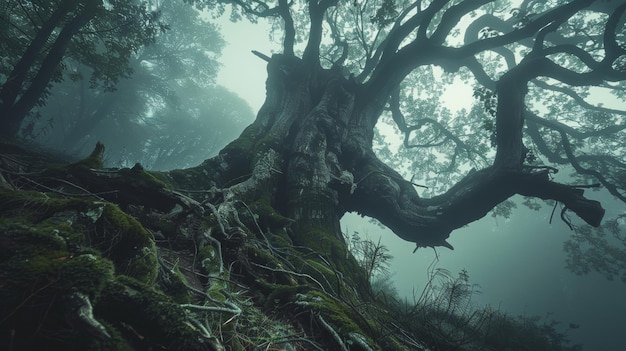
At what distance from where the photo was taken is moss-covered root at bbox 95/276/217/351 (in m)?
0.94

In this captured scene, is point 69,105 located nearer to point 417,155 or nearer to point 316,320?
point 417,155

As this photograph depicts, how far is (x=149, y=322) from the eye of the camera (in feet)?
3.14

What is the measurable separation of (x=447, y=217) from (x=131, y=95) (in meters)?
28.9

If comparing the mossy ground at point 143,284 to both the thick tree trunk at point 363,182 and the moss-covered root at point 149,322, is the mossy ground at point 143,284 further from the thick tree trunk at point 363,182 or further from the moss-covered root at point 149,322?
the thick tree trunk at point 363,182

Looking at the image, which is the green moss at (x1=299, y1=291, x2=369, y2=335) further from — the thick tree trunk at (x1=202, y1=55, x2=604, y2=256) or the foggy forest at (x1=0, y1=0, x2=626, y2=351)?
the thick tree trunk at (x1=202, y1=55, x2=604, y2=256)

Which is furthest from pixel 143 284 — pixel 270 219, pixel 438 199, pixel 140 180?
pixel 438 199

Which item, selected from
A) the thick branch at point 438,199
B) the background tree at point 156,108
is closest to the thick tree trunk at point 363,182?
the thick branch at point 438,199

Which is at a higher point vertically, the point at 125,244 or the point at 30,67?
the point at 30,67

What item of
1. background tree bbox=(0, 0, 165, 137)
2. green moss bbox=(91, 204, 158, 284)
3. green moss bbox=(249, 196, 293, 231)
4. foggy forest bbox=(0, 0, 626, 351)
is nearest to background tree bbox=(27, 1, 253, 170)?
background tree bbox=(0, 0, 165, 137)

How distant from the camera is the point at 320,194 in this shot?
4738mm

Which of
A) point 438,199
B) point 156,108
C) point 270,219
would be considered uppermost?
point 156,108

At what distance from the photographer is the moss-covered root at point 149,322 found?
945 millimetres

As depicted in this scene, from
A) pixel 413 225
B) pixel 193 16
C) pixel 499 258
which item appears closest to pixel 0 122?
pixel 413 225

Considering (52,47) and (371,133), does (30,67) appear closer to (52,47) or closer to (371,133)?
(52,47)
